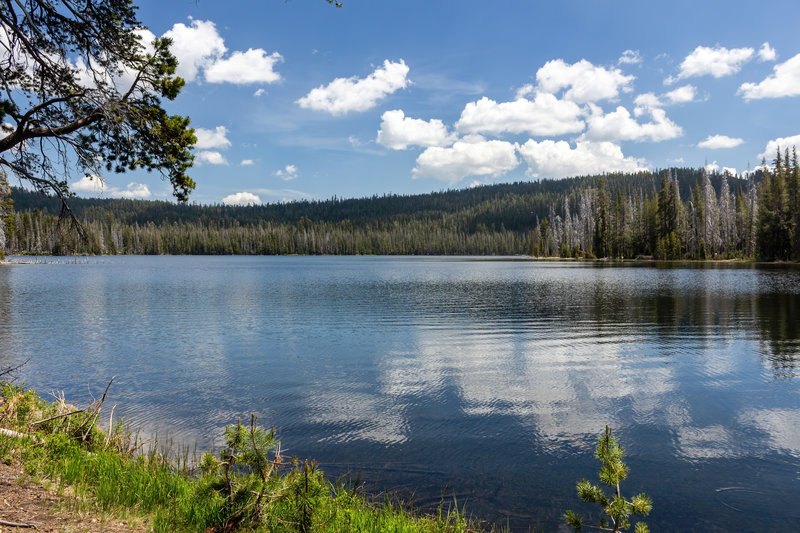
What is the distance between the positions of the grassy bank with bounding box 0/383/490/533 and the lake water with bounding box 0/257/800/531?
6.14 feet

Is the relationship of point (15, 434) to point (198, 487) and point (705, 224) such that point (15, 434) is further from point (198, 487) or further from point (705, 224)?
point (705, 224)

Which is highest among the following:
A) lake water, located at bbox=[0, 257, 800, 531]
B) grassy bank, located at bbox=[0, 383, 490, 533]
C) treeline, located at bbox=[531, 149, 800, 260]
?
treeline, located at bbox=[531, 149, 800, 260]

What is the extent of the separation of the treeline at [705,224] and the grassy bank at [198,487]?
107347mm

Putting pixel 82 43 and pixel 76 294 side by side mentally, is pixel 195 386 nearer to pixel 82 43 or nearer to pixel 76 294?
pixel 82 43

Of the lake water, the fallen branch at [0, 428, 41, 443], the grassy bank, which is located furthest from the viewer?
the lake water

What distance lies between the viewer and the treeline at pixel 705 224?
89438 mm

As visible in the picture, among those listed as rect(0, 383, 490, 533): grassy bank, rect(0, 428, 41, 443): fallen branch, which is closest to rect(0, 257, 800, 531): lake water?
rect(0, 383, 490, 533): grassy bank

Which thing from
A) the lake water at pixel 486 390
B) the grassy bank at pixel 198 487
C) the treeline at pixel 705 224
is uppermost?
the treeline at pixel 705 224

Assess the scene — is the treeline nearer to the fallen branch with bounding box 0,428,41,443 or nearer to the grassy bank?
the grassy bank

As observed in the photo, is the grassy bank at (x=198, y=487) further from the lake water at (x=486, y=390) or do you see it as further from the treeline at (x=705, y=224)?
the treeline at (x=705, y=224)

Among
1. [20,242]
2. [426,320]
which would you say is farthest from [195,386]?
[20,242]

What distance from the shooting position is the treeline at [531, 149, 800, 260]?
89.4 metres

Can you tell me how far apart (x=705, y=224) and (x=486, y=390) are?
394ft

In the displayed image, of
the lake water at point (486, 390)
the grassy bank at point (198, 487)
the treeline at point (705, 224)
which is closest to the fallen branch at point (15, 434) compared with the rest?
the grassy bank at point (198, 487)
